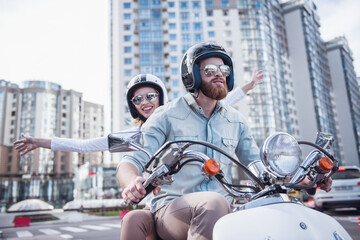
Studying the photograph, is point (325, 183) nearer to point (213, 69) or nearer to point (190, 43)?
point (213, 69)

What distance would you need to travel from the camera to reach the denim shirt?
5.65 ft

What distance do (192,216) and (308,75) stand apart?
210 ft

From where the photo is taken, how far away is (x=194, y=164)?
5.70ft

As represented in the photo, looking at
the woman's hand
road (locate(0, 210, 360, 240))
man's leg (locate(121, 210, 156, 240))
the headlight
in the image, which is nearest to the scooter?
the headlight

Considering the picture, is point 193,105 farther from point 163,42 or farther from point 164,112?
point 163,42

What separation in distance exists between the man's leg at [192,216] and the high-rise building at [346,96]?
2911 inches

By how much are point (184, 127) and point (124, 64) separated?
47006 millimetres

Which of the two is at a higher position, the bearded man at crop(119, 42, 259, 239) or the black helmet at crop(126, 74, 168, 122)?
the black helmet at crop(126, 74, 168, 122)

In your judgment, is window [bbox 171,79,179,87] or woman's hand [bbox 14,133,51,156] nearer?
woman's hand [bbox 14,133,51,156]

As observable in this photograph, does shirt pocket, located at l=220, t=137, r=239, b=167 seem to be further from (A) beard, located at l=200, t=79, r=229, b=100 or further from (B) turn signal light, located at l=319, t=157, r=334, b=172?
(B) turn signal light, located at l=319, t=157, r=334, b=172

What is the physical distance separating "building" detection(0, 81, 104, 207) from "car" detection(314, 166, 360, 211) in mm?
53369

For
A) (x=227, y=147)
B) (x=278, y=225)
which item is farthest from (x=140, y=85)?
(x=278, y=225)

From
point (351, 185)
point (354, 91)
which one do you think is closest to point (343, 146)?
point (354, 91)

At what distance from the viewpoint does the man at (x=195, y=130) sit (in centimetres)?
159
